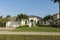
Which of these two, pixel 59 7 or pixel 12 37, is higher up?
pixel 59 7

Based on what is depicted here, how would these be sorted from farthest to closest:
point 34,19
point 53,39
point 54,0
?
point 34,19
point 54,0
point 53,39

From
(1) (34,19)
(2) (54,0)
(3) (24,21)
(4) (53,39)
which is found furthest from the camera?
(1) (34,19)

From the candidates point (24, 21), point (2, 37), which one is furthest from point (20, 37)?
point (24, 21)

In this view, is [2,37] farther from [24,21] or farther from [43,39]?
[24,21]

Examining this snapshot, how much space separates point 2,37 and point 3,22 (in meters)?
55.7

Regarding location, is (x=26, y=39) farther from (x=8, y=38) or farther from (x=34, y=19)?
(x=34, y=19)

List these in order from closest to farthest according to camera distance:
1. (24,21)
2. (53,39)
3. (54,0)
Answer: (53,39) < (54,0) < (24,21)

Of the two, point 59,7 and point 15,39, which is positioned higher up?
point 59,7

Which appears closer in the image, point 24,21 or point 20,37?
point 20,37

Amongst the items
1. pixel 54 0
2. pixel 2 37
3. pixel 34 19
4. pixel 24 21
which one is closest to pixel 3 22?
pixel 24 21

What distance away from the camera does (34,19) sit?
69.4m

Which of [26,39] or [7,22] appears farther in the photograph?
[7,22]

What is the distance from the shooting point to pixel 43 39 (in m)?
9.08

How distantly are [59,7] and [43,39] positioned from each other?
29.3 m
